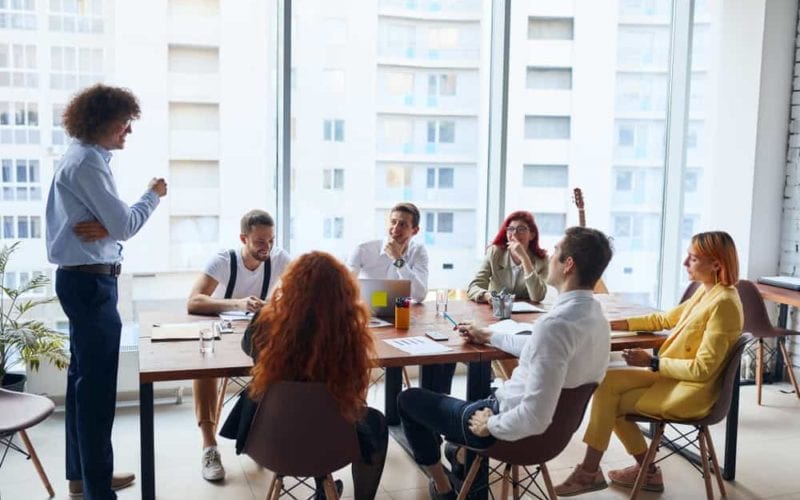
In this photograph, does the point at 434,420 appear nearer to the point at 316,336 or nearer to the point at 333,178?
the point at 316,336

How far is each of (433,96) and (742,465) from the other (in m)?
2.59

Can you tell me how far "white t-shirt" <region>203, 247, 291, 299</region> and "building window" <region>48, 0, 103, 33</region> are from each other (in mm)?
1405

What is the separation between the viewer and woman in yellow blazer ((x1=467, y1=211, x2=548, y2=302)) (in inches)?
151

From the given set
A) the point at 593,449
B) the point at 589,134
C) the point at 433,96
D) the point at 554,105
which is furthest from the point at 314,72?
the point at 593,449

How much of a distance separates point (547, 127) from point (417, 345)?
8.20ft

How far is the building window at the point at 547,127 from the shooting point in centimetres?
477

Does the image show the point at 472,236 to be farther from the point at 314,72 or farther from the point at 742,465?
the point at 742,465

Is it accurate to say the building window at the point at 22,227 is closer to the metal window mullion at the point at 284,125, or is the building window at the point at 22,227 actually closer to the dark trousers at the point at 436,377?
the metal window mullion at the point at 284,125

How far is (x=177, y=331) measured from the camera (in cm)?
287

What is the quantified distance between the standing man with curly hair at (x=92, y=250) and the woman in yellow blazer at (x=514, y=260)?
5.84 ft

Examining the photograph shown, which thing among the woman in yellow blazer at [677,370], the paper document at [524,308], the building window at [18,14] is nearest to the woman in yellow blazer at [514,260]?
the paper document at [524,308]

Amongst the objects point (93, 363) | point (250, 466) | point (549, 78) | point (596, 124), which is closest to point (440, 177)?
point (549, 78)

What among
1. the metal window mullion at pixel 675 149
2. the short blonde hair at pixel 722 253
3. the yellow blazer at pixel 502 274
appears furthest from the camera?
the metal window mullion at pixel 675 149

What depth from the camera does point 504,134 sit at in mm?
4660
